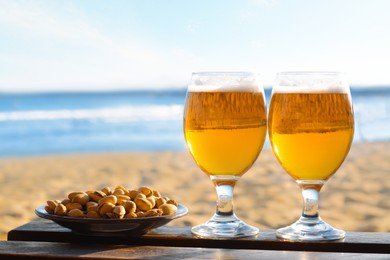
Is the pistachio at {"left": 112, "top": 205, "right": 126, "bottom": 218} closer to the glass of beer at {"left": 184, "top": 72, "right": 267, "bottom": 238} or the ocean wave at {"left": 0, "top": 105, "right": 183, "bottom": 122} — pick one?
the glass of beer at {"left": 184, "top": 72, "right": 267, "bottom": 238}

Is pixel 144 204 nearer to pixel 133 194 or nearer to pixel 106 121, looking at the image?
pixel 133 194

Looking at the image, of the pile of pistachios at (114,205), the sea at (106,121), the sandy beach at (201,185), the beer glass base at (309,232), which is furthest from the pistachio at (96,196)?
the sea at (106,121)

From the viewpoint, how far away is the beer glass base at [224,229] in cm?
103

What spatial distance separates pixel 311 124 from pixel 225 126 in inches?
4.8

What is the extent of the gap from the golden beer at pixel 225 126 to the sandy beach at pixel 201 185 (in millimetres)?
2695

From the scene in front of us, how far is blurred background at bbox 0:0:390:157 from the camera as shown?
1488 cm

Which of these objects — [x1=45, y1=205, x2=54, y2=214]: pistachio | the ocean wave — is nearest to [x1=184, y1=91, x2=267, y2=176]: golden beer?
[x1=45, y1=205, x2=54, y2=214]: pistachio

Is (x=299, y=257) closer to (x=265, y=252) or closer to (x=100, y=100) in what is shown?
(x=265, y=252)

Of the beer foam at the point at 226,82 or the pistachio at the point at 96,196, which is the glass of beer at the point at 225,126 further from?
the pistachio at the point at 96,196

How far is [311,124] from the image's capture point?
39.3 inches

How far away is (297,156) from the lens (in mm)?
1014

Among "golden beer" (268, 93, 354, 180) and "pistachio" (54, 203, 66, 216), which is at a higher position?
"golden beer" (268, 93, 354, 180)

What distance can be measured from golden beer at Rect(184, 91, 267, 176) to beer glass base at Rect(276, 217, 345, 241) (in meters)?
0.12

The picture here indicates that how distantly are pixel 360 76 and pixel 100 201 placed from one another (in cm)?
1608
